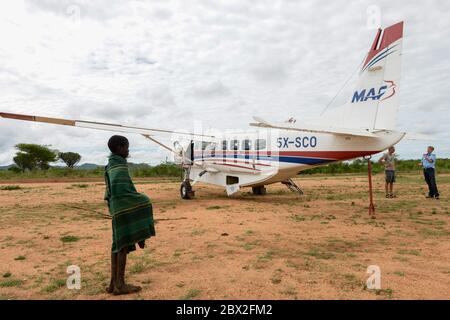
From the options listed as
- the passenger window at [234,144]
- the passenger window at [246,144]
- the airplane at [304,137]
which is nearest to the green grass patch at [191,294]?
the airplane at [304,137]

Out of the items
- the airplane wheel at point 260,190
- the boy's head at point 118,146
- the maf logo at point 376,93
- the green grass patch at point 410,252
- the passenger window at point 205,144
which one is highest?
the maf logo at point 376,93

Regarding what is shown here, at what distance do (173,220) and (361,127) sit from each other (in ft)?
19.9

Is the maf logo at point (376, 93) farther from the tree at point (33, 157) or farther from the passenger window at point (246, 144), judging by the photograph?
the tree at point (33, 157)

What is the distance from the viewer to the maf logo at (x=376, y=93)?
925cm

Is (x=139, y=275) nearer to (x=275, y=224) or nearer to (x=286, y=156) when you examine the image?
(x=275, y=224)

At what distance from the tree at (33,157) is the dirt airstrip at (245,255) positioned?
47242mm

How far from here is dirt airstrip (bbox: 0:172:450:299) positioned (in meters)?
4.20

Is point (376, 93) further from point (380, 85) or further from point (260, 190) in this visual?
point (260, 190)

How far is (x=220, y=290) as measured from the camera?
13.7ft

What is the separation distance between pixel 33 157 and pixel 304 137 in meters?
51.8

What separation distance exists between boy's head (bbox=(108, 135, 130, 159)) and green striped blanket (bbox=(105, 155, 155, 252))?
0.07 metres

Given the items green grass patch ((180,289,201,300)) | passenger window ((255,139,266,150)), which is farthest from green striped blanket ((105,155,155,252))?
passenger window ((255,139,266,150))

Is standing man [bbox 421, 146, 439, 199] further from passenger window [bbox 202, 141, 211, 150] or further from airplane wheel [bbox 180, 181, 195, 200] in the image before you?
airplane wheel [bbox 180, 181, 195, 200]
